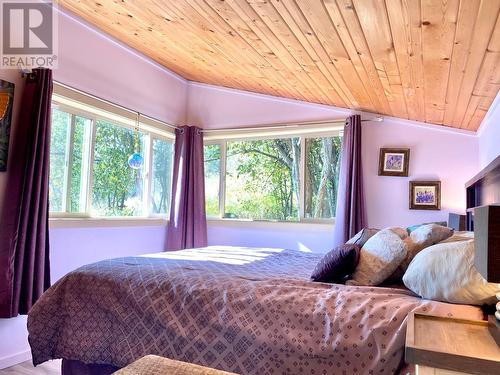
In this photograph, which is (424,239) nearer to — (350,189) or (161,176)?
(350,189)

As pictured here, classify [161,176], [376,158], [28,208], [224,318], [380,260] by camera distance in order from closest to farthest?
[224,318]
[380,260]
[28,208]
[376,158]
[161,176]

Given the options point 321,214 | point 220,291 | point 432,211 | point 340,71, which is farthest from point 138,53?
point 432,211

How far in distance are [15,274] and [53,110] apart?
1369 mm

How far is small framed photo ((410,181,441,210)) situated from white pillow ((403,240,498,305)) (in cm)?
214

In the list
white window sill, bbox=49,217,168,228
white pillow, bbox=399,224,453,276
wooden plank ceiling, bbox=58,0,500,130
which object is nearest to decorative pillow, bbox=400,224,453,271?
white pillow, bbox=399,224,453,276

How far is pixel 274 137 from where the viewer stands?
4.35m

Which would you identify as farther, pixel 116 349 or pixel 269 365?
pixel 116 349

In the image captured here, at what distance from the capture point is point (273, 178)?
4.34 m

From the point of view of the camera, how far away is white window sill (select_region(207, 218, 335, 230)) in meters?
3.95

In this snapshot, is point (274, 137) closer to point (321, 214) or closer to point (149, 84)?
point (321, 214)

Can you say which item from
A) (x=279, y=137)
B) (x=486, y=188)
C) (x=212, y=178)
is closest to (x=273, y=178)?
(x=279, y=137)

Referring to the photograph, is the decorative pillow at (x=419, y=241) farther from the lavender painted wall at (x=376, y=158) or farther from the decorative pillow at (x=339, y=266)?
the lavender painted wall at (x=376, y=158)

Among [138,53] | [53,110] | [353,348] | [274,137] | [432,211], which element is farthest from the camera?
[274,137]

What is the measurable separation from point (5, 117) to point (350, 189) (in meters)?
2.96
